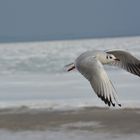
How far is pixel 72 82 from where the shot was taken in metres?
10.8

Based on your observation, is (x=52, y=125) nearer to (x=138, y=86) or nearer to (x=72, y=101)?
(x=72, y=101)

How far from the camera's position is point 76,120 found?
6.57m

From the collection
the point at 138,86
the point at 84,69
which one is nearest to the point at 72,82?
the point at 138,86

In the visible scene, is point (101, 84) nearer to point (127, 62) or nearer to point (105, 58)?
point (105, 58)

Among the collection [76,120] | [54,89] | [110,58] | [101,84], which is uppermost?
[110,58]

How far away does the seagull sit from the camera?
3.34 meters

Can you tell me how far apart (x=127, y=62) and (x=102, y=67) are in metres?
0.69

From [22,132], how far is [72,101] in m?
2.12

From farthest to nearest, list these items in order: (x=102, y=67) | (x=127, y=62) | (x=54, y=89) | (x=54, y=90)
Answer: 1. (x=54, y=89)
2. (x=54, y=90)
3. (x=127, y=62)
4. (x=102, y=67)

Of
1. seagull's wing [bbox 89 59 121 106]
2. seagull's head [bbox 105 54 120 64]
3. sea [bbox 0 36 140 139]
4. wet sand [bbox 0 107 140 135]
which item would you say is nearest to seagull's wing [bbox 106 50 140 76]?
seagull's head [bbox 105 54 120 64]

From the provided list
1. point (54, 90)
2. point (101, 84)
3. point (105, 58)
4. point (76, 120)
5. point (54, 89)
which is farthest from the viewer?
point (54, 89)

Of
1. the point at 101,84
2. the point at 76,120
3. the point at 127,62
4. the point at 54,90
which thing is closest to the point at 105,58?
the point at 101,84

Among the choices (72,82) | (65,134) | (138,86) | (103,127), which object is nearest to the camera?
(65,134)

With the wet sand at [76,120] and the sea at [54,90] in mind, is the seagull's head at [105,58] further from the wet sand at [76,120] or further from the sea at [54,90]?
the sea at [54,90]
